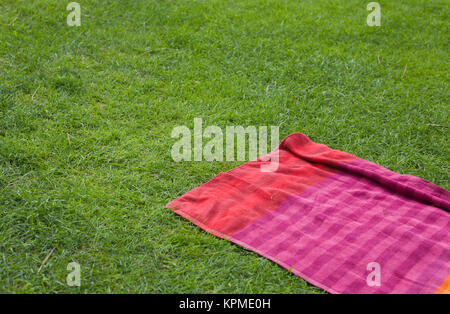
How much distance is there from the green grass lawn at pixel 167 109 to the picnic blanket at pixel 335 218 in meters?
0.15

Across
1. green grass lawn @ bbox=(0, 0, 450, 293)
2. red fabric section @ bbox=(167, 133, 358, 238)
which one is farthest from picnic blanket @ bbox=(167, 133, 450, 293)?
green grass lawn @ bbox=(0, 0, 450, 293)

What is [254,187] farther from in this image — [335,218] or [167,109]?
[167,109]

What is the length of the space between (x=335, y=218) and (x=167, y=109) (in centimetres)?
164

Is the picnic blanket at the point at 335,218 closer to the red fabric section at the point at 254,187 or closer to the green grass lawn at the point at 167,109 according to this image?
the red fabric section at the point at 254,187

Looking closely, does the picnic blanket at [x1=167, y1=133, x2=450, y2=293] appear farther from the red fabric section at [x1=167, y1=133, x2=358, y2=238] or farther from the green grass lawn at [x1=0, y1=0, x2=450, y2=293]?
the green grass lawn at [x1=0, y1=0, x2=450, y2=293]

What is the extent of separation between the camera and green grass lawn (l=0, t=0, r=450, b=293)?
2.31 metres

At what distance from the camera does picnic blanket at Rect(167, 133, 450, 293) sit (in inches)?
89.4

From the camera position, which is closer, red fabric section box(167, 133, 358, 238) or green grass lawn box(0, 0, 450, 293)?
green grass lawn box(0, 0, 450, 293)

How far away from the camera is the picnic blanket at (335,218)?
227cm

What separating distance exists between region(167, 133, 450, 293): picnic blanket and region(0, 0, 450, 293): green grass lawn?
A: 0.15 m

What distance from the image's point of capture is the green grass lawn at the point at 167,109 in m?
2.31

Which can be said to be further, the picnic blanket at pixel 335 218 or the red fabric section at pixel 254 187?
the red fabric section at pixel 254 187

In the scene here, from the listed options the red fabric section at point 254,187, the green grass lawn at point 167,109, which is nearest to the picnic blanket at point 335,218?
the red fabric section at point 254,187
